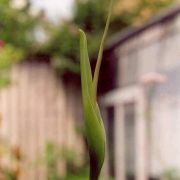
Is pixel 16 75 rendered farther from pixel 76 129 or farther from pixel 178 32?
pixel 178 32

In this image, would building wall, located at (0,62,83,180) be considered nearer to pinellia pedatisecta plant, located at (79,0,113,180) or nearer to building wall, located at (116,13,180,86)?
building wall, located at (116,13,180,86)

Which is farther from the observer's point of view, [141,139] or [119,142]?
[119,142]

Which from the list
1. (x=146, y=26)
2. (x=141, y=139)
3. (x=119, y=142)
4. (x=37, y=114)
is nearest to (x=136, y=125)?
(x=141, y=139)

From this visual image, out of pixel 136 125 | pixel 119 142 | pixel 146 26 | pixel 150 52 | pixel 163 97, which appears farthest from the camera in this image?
pixel 119 142

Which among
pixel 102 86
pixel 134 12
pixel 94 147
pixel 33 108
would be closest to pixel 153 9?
pixel 134 12

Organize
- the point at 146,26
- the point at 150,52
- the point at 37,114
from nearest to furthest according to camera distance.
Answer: the point at 146,26 < the point at 150,52 < the point at 37,114

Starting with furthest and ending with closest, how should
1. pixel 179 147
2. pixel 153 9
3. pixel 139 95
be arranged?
pixel 153 9
pixel 139 95
pixel 179 147

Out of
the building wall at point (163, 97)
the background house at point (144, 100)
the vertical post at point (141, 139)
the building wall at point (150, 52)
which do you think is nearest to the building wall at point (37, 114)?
the background house at point (144, 100)

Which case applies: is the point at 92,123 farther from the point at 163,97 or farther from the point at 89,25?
the point at 89,25
